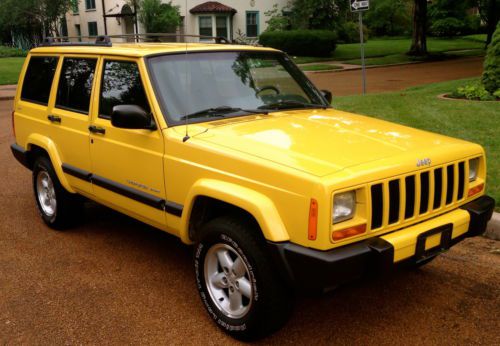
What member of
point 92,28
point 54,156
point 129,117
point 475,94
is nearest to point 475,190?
point 129,117

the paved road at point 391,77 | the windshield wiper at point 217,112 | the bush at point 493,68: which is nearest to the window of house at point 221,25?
the paved road at point 391,77

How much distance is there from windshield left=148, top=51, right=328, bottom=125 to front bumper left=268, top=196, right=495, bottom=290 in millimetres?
1431

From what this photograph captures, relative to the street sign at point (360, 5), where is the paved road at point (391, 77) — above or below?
below

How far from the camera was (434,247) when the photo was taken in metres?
3.35

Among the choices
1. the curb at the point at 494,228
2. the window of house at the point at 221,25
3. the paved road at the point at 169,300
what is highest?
the window of house at the point at 221,25

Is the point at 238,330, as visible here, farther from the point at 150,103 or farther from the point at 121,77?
the point at 121,77

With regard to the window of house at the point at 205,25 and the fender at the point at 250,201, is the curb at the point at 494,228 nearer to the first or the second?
the fender at the point at 250,201

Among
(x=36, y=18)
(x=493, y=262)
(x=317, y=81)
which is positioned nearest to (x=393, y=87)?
(x=317, y=81)

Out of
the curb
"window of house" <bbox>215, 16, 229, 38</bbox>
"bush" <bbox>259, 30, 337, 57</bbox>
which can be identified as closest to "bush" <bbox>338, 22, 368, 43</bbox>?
"window of house" <bbox>215, 16, 229, 38</bbox>

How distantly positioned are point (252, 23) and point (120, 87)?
37307 millimetres

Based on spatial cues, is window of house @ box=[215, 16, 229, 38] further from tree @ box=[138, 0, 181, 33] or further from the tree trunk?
the tree trunk

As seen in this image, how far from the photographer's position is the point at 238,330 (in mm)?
3389

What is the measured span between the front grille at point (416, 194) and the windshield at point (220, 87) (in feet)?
4.60

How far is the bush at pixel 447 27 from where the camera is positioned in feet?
A: 165
